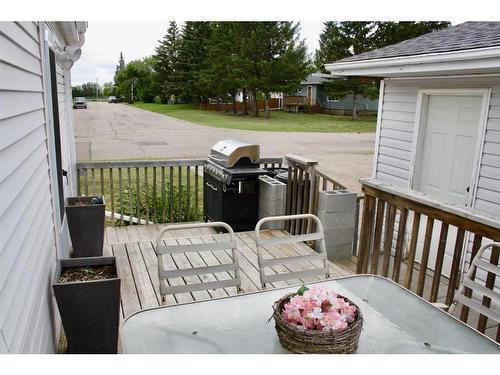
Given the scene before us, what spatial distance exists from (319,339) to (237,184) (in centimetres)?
349

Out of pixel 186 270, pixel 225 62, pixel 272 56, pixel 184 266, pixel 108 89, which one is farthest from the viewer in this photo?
pixel 108 89

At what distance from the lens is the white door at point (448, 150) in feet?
15.5

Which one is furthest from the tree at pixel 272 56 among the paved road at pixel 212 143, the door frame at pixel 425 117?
the door frame at pixel 425 117

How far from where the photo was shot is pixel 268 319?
1.87 metres

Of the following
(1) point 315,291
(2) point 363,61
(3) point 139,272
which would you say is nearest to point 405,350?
(1) point 315,291

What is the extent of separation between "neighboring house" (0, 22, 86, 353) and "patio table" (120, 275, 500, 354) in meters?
0.43

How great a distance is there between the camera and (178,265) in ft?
12.9

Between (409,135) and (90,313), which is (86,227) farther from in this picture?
(409,135)

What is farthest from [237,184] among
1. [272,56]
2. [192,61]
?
[192,61]

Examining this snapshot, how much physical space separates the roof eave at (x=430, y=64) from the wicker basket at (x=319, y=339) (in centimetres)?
303

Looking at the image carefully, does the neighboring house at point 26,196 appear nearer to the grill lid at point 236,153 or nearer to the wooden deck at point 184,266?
the wooden deck at point 184,266

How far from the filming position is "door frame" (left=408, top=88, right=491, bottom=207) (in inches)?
174

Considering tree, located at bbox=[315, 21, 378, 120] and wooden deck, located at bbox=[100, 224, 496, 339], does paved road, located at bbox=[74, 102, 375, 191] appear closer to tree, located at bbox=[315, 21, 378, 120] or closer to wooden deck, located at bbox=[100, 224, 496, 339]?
wooden deck, located at bbox=[100, 224, 496, 339]
